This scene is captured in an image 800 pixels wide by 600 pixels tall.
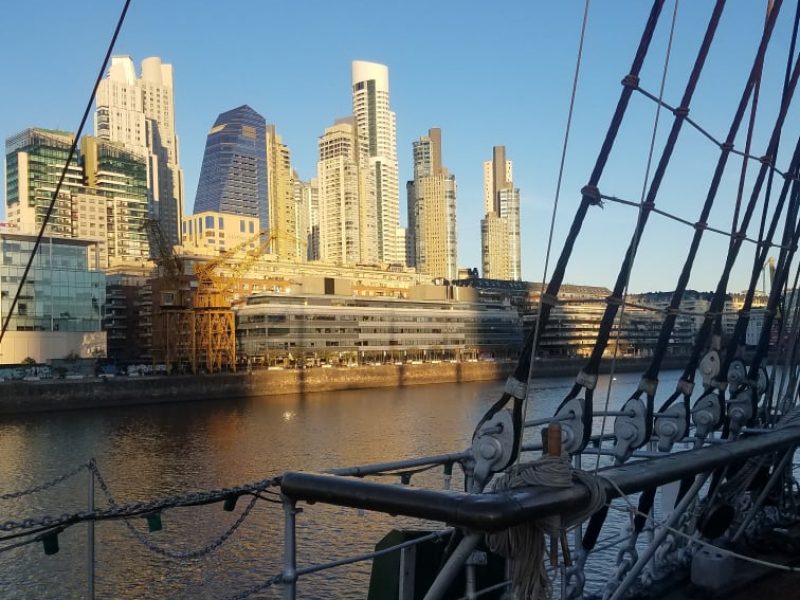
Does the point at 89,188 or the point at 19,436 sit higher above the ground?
the point at 89,188

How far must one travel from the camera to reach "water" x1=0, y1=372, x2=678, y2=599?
1600cm

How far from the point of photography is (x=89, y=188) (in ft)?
537

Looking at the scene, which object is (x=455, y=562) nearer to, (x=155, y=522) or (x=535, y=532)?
(x=535, y=532)

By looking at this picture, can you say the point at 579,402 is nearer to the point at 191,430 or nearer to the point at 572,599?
the point at 572,599

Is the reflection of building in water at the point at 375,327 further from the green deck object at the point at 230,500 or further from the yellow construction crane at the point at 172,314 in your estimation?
the green deck object at the point at 230,500

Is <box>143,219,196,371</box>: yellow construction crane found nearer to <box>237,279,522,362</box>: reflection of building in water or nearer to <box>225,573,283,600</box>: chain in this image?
<box>237,279,522,362</box>: reflection of building in water

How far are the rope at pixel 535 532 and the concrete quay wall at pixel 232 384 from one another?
2376 inches

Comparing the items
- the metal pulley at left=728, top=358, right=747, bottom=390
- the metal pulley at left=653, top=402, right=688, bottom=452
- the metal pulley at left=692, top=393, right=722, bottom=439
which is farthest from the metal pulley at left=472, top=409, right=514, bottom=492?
the metal pulley at left=728, top=358, right=747, bottom=390

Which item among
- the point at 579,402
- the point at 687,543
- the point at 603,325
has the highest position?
the point at 603,325

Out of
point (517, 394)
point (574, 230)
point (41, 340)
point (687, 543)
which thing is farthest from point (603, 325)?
point (41, 340)

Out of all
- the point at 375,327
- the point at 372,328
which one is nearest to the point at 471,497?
the point at 372,328

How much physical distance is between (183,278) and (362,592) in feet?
241

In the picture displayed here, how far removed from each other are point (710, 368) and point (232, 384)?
224 ft

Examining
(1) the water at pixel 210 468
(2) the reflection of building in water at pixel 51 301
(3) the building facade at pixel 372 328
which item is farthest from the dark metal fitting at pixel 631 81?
(3) the building facade at pixel 372 328
